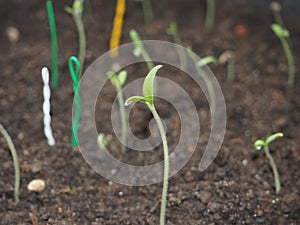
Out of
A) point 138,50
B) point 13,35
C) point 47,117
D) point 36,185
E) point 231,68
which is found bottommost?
point 36,185

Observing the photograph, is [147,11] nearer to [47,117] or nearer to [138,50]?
[138,50]

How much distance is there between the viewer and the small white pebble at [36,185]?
4.20 feet

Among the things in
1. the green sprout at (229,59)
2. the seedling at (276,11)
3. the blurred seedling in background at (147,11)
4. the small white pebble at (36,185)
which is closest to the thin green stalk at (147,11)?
the blurred seedling in background at (147,11)

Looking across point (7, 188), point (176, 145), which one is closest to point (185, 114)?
point (176, 145)

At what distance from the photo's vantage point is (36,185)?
1.28 m

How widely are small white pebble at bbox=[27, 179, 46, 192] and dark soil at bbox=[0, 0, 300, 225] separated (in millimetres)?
14

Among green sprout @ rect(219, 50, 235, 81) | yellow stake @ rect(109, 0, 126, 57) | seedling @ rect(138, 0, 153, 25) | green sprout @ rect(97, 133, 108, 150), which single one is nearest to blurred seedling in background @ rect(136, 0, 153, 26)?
seedling @ rect(138, 0, 153, 25)

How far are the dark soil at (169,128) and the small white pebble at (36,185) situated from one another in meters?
0.01

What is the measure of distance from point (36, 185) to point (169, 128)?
0.43 m

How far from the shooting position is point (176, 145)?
1441 millimetres

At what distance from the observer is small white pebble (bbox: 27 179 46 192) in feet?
4.20

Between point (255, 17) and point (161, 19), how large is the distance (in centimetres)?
35

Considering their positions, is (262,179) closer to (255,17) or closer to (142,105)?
(142,105)

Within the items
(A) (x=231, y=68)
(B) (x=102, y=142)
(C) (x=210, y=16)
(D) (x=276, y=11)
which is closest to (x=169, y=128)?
(B) (x=102, y=142)
